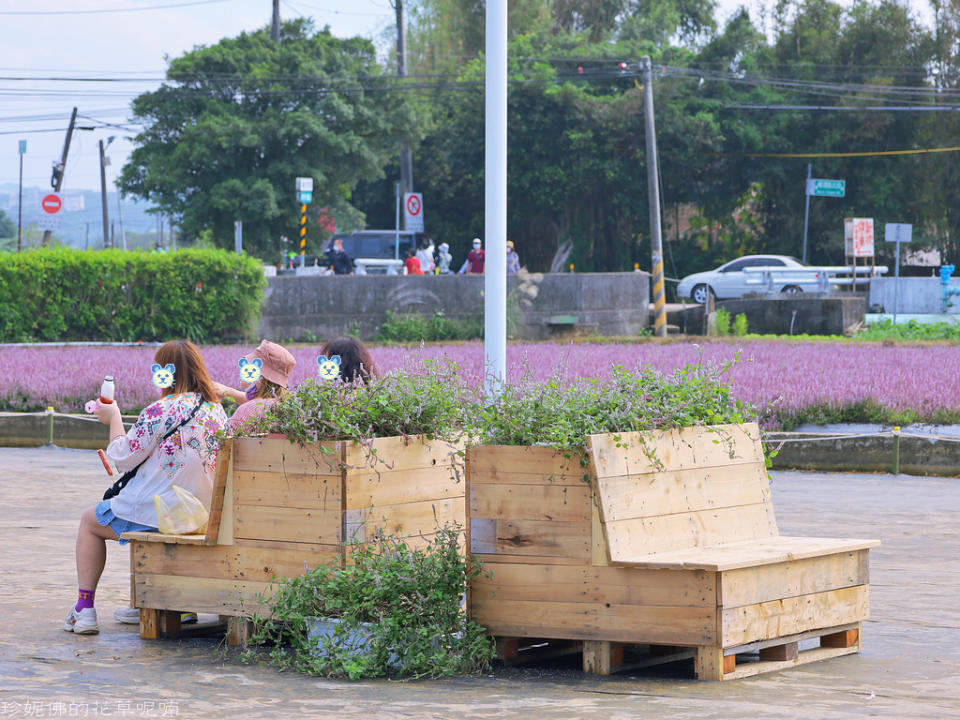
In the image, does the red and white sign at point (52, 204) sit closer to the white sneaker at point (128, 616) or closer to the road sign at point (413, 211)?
the road sign at point (413, 211)

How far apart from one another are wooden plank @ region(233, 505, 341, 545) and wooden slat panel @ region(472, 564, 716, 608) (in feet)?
2.22

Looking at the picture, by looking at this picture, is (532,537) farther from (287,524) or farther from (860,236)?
(860,236)

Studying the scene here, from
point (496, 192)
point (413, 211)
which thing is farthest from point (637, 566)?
point (413, 211)

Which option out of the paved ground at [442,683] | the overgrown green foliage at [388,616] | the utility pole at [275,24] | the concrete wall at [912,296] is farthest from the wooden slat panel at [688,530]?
the utility pole at [275,24]

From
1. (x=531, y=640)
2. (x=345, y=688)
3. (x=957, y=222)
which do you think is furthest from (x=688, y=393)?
(x=957, y=222)

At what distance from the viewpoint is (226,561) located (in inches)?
256

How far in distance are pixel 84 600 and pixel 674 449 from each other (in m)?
2.91

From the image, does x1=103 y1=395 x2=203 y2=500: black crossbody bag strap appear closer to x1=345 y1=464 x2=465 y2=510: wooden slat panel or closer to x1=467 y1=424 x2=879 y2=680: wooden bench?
x1=345 y1=464 x2=465 y2=510: wooden slat panel

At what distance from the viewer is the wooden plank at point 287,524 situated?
618 centimetres

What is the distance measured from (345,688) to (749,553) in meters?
1.80

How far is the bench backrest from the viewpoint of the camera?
5.87m

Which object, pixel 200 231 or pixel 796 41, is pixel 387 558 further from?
pixel 796 41

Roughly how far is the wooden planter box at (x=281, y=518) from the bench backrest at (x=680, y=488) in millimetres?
787

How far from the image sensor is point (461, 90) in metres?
53.8
